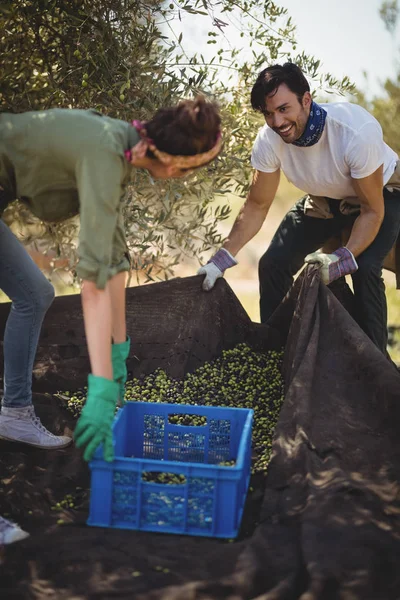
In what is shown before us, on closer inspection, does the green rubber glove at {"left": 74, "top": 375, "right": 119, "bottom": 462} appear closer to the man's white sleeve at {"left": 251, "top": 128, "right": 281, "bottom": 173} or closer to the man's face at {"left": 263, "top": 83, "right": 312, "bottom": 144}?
the man's face at {"left": 263, "top": 83, "right": 312, "bottom": 144}

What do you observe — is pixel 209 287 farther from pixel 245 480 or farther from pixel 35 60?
pixel 35 60

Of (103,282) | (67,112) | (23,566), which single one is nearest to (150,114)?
(67,112)

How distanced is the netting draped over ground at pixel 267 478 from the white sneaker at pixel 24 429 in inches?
1.9

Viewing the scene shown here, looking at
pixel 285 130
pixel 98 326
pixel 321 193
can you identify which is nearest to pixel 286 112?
pixel 285 130

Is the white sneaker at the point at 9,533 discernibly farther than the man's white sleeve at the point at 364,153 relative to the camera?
No

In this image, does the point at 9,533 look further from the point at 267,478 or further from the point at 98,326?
the point at 267,478

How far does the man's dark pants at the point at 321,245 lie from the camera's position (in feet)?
11.5

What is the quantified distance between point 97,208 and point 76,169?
153mm

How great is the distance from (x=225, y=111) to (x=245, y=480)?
231cm

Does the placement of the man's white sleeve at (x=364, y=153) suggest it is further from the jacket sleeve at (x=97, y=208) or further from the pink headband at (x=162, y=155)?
the jacket sleeve at (x=97, y=208)

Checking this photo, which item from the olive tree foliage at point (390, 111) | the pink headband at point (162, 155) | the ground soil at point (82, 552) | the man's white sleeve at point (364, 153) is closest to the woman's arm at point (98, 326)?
the pink headband at point (162, 155)

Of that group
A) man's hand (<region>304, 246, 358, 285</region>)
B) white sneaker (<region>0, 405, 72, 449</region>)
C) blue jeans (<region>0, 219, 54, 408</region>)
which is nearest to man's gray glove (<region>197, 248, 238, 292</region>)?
man's hand (<region>304, 246, 358, 285</region>)

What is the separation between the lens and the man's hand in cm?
331

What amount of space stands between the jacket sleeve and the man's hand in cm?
145
